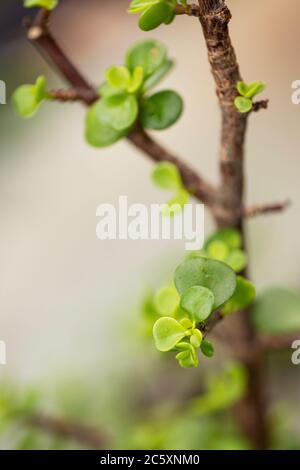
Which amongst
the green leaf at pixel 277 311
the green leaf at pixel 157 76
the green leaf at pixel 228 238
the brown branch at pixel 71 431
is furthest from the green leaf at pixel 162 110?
the brown branch at pixel 71 431

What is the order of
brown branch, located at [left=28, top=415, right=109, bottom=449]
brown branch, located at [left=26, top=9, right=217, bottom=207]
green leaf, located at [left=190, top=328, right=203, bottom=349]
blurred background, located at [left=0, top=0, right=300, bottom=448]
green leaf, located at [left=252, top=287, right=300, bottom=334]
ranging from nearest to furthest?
green leaf, located at [left=190, top=328, right=203, bottom=349]
brown branch, located at [left=26, top=9, right=217, bottom=207]
green leaf, located at [left=252, top=287, right=300, bottom=334]
brown branch, located at [left=28, top=415, right=109, bottom=449]
blurred background, located at [left=0, top=0, right=300, bottom=448]

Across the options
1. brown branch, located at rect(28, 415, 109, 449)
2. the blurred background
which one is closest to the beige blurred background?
the blurred background

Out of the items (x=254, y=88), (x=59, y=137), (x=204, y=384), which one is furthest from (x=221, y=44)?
(x=59, y=137)

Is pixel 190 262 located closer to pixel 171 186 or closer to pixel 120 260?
pixel 171 186

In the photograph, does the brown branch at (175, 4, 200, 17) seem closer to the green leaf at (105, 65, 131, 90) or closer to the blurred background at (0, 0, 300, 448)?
the green leaf at (105, 65, 131, 90)

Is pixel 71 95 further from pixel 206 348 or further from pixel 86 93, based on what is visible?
pixel 206 348

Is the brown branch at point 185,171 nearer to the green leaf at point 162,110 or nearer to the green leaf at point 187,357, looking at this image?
A: the green leaf at point 162,110

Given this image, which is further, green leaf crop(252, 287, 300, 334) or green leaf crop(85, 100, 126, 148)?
green leaf crop(252, 287, 300, 334)
